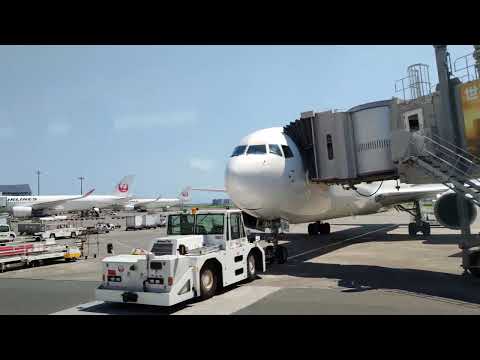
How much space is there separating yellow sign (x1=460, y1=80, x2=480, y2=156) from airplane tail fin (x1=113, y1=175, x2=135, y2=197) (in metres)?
87.2

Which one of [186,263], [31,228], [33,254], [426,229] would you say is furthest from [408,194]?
[31,228]

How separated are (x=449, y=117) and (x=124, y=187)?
88.5 m

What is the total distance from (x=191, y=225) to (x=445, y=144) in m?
8.73

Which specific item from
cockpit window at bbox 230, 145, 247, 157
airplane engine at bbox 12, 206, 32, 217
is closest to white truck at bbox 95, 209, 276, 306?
cockpit window at bbox 230, 145, 247, 157

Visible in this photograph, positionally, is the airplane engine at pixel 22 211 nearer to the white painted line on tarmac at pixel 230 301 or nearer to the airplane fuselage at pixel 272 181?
the airplane fuselage at pixel 272 181

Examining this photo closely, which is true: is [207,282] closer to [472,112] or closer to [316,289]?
[316,289]

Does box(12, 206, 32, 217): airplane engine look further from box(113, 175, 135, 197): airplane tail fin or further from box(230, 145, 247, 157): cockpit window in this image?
box(230, 145, 247, 157): cockpit window

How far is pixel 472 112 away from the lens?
37.9 feet

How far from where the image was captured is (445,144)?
40.3ft

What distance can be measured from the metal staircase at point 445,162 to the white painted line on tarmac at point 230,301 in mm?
5779

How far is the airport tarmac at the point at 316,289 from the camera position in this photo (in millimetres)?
8836

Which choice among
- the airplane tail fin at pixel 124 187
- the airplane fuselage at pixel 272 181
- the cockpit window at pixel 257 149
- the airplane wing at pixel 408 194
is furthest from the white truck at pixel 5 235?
the airplane tail fin at pixel 124 187
